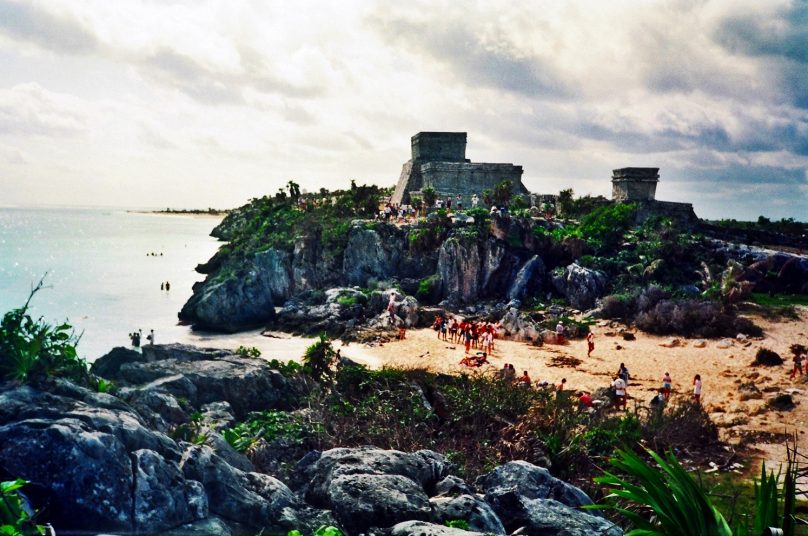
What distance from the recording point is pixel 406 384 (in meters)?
13.6

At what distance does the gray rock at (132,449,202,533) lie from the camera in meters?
6.20

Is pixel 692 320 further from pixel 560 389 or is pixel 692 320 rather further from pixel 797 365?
A: pixel 560 389

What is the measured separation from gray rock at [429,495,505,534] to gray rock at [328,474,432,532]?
167 mm

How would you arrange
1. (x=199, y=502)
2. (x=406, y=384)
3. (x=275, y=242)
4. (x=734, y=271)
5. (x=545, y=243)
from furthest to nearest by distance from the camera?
(x=275, y=242)
(x=545, y=243)
(x=734, y=271)
(x=406, y=384)
(x=199, y=502)

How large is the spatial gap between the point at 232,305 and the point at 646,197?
3080cm

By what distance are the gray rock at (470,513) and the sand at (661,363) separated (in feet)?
34.9

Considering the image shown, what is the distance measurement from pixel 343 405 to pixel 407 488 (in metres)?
5.10

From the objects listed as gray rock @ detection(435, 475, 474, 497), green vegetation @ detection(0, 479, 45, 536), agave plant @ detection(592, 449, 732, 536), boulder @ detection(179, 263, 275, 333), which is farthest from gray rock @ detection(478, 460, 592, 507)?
boulder @ detection(179, 263, 275, 333)

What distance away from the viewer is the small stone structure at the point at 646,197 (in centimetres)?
4212

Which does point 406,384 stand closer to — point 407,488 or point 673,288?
point 407,488

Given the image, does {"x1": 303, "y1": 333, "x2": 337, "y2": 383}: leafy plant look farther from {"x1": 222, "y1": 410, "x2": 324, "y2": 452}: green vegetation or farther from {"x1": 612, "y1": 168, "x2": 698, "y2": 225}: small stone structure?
{"x1": 612, "y1": 168, "x2": 698, "y2": 225}: small stone structure

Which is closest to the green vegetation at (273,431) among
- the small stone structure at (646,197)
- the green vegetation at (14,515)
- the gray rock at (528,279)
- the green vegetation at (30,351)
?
the green vegetation at (30,351)

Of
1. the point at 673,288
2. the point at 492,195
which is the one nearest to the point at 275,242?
the point at 492,195

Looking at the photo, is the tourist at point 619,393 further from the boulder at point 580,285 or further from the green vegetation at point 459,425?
the boulder at point 580,285
